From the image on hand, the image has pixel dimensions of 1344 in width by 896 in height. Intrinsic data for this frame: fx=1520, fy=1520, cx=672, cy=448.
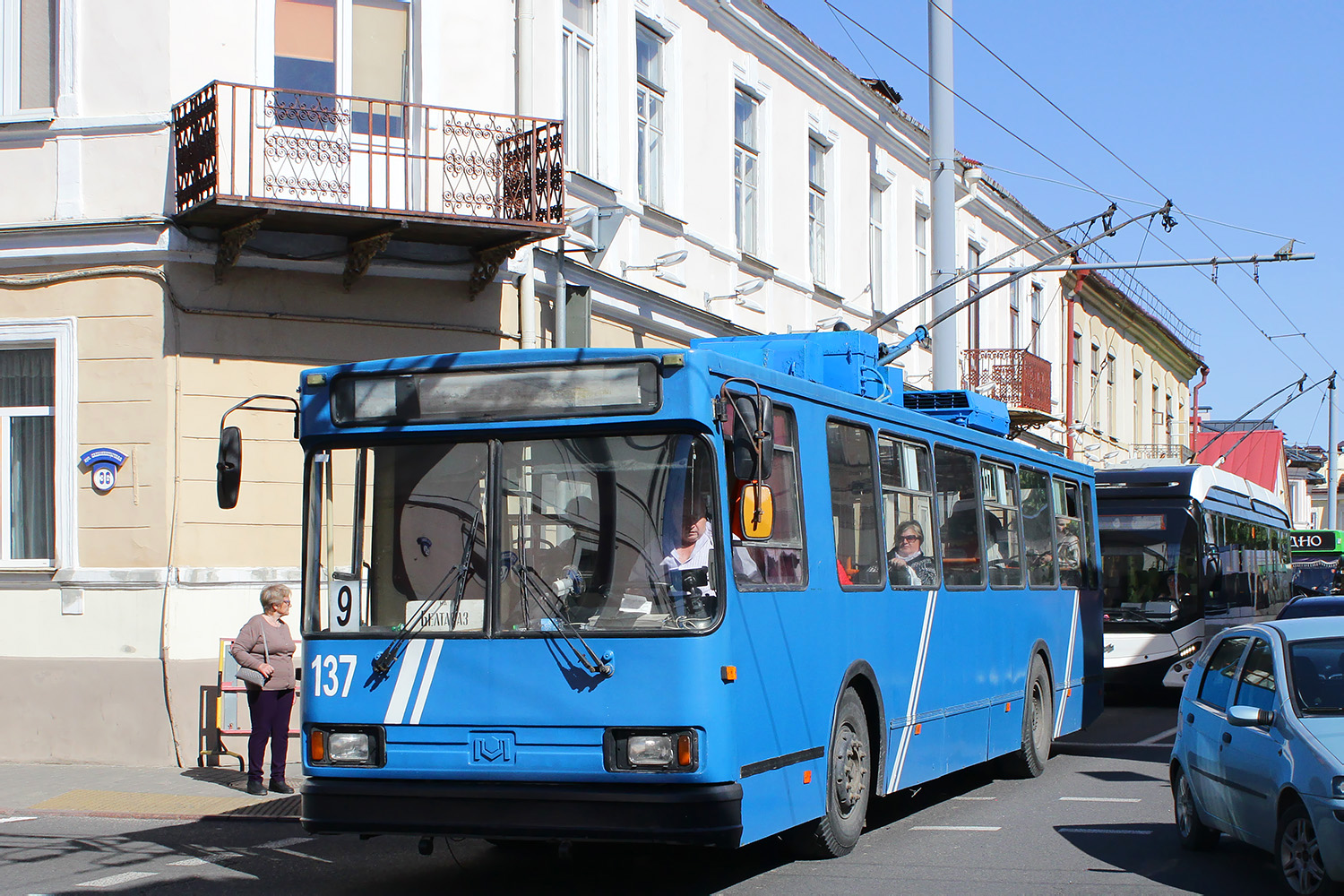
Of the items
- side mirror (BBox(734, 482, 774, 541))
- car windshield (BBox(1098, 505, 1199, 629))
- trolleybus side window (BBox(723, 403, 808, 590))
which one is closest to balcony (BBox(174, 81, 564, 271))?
trolleybus side window (BBox(723, 403, 808, 590))

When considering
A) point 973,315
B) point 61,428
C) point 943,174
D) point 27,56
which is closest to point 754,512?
point 61,428

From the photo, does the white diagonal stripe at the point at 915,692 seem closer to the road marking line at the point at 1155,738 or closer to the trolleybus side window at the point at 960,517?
the trolleybus side window at the point at 960,517

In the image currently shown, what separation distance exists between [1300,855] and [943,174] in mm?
15995

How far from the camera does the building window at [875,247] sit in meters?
26.8

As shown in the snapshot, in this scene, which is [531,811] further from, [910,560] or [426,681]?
[910,560]

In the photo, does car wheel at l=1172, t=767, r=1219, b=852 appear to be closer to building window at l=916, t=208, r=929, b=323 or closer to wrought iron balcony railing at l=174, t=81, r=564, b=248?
wrought iron balcony railing at l=174, t=81, r=564, b=248

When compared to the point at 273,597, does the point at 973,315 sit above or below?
above

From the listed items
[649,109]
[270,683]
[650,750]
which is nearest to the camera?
[650,750]

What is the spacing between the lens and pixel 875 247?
2727 centimetres

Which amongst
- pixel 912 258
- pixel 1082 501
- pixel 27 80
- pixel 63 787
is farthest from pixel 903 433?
pixel 912 258

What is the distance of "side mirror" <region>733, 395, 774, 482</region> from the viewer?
282 inches

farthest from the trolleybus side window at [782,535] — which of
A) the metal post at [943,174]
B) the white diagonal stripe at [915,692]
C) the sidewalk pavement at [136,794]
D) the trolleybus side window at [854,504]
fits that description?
the metal post at [943,174]

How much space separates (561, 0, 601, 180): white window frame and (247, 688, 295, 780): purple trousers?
751 centimetres

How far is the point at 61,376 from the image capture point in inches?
558
